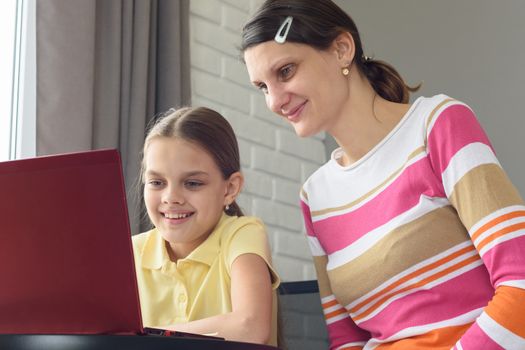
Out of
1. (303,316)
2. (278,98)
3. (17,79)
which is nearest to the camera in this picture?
(278,98)

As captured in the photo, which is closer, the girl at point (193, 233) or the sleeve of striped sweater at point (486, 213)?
the sleeve of striped sweater at point (486, 213)

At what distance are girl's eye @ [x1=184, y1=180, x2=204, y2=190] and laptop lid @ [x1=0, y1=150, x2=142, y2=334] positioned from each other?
1.97ft

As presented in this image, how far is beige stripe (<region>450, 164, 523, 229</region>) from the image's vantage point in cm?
126

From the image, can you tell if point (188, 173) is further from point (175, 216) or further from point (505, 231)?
point (505, 231)

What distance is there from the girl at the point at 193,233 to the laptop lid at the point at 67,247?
48 centimetres

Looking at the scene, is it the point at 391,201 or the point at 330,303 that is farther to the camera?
the point at 330,303

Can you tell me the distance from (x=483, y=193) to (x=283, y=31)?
0.47m

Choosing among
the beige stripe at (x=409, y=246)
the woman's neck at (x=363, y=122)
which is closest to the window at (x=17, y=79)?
the woman's neck at (x=363, y=122)

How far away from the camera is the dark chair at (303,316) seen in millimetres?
1903

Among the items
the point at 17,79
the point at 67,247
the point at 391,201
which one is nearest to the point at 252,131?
the point at 17,79

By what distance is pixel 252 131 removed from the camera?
9.53ft

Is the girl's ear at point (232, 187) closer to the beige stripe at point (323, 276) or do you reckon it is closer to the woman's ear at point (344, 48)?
the beige stripe at point (323, 276)

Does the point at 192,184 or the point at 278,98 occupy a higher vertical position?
the point at 278,98

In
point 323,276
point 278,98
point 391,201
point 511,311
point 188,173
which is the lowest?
point 511,311
